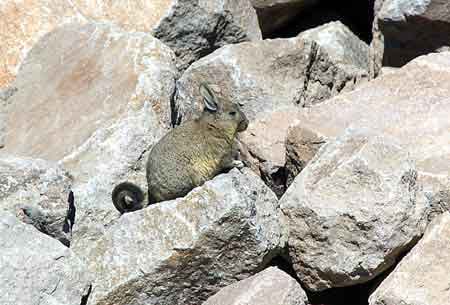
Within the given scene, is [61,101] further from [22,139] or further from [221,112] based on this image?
[221,112]

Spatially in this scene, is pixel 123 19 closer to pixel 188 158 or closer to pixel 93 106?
pixel 93 106

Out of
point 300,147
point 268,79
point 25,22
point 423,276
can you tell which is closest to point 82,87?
point 25,22

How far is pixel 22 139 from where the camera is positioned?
7.12 metres

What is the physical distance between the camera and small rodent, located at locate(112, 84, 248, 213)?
6262 mm

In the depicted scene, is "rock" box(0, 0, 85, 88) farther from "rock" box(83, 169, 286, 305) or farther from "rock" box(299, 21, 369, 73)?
"rock" box(83, 169, 286, 305)

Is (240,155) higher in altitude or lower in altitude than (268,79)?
lower

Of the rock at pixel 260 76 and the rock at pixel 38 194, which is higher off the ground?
the rock at pixel 38 194

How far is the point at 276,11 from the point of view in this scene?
8.70 m

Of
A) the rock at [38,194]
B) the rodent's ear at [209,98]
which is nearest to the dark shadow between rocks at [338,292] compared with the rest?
the rodent's ear at [209,98]

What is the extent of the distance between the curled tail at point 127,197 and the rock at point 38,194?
396mm

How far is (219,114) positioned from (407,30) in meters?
2.16

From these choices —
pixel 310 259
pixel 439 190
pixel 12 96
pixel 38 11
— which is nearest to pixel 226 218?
pixel 310 259

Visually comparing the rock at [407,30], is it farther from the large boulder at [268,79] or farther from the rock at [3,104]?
the rock at [3,104]

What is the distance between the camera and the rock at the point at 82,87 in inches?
270
